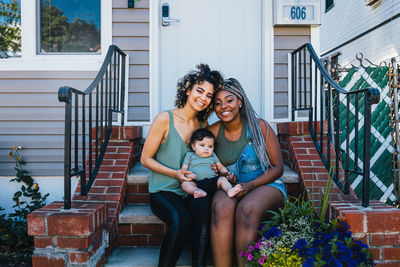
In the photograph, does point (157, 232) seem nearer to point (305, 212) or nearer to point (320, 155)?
point (305, 212)

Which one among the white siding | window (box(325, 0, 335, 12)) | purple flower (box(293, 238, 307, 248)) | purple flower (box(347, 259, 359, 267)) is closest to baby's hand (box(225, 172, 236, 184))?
purple flower (box(293, 238, 307, 248))

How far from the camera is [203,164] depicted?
2.36 metres

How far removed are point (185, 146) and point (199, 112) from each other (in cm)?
34

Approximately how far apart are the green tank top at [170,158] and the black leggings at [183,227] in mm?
141

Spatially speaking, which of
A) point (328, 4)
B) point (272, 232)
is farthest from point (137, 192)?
point (328, 4)

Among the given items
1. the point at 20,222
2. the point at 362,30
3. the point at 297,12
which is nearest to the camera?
the point at 20,222

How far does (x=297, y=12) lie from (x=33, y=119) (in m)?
2.84

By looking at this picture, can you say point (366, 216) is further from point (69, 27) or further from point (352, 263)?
point (69, 27)

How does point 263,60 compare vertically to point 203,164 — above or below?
above

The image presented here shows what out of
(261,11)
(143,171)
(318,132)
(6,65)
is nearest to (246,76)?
(261,11)

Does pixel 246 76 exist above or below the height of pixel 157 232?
above

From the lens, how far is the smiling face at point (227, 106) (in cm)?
245

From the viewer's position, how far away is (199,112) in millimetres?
2648

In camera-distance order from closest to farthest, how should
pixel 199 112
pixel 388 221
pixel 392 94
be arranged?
pixel 388 221 → pixel 199 112 → pixel 392 94
